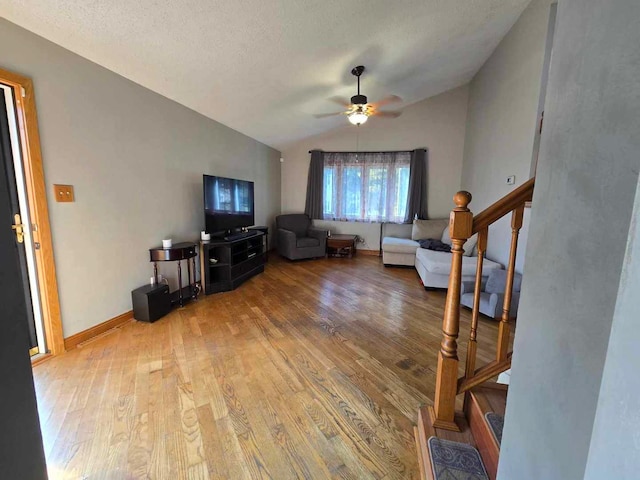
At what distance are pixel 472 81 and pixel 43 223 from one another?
6075 mm

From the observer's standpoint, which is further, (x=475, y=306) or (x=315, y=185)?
(x=315, y=185)

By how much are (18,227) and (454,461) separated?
2.93 meters

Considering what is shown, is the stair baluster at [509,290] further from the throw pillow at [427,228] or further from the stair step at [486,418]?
the throw pillow at [427,228]

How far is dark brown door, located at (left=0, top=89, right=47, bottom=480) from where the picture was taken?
2.28ft

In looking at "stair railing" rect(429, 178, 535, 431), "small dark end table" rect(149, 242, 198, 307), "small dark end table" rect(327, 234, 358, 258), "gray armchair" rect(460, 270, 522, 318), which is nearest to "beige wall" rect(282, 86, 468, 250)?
"small dark end table" rect(327, 234, 358, 258)

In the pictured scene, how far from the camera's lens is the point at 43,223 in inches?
75.5

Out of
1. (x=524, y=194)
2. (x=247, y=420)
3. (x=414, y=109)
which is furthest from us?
(x=414, y=109)

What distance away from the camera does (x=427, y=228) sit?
193 inches

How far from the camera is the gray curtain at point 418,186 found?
206 inches

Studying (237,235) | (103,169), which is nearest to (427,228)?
(237,235)

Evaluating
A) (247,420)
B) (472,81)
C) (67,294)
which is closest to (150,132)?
(67,294)

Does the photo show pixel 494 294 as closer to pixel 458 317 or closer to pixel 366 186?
pixel 458 317

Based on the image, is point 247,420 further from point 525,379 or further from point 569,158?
point 569,158

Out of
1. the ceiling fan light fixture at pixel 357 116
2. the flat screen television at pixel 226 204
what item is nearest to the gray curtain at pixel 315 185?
the flat screen television at pixel 226 204
